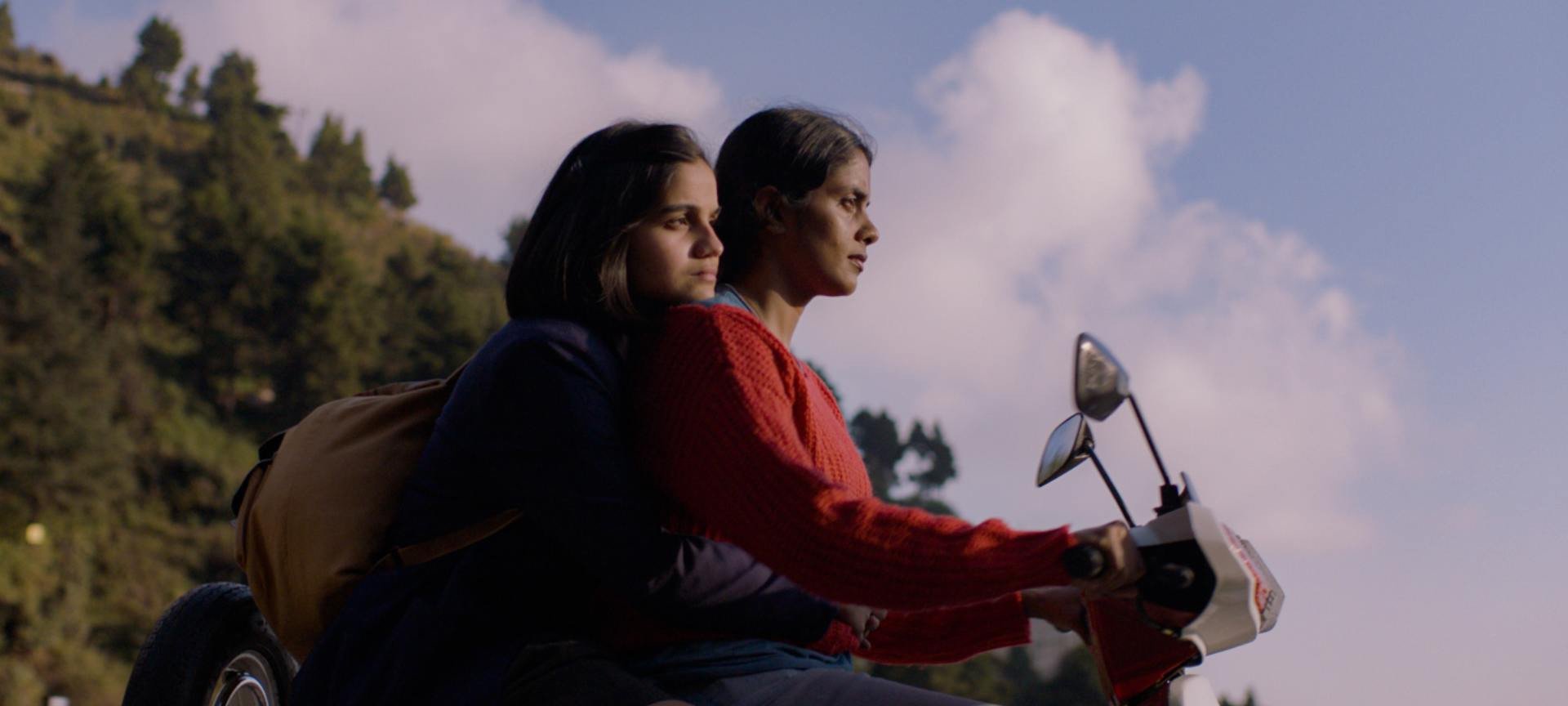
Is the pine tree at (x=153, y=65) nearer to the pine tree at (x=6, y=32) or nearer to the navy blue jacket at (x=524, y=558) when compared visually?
the pine tree at (x=6, y=32)

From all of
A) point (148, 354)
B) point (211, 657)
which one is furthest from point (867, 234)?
point (148, 354)

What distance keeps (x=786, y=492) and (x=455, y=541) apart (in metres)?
0.50

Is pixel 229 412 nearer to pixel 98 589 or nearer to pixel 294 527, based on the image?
pixel 98 589

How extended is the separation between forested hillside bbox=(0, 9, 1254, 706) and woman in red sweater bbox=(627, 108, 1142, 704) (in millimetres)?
48012

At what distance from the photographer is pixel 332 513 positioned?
7.89 feet

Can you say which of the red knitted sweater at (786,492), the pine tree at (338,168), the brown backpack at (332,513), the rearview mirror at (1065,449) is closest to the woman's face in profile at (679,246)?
the red knitted sweater at (786,492)

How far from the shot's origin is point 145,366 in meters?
68.1

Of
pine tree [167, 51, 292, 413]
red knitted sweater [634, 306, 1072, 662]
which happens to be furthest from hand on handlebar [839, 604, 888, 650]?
pine tree [167, 51, 292, 413]

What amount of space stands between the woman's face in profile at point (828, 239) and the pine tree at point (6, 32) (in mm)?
138966

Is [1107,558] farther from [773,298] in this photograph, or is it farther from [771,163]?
[771,163]

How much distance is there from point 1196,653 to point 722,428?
0.75 m

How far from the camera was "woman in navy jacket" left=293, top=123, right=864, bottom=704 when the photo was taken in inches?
87.8

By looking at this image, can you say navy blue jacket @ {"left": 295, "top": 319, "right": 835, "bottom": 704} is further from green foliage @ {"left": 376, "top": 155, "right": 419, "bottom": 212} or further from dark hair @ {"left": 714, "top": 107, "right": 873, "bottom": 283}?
A: green foliage @ {"left": 376, "top": 155, "right": 419, "bottom": 212}

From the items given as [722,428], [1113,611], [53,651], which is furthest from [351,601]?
[53,651]
